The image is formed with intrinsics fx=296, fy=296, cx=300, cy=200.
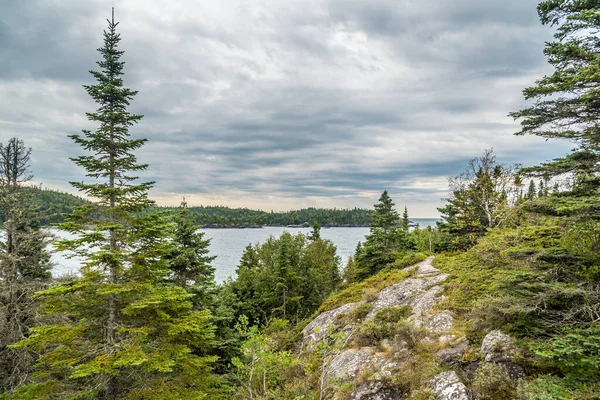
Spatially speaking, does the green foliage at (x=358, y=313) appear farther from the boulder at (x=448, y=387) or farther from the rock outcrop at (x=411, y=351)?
the boulder at (x=448, y=387)

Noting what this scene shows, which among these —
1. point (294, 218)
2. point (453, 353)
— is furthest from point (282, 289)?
point (294, 218)

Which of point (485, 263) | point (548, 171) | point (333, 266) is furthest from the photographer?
point (333, 266)

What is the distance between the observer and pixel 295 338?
604 inches

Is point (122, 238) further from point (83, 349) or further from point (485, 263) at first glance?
point (485, 263)

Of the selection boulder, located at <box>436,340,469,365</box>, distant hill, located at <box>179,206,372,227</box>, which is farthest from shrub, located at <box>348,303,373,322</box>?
distant hill, located at <box>179,206,372,227</box>

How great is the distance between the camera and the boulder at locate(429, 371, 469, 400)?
6.84 meters

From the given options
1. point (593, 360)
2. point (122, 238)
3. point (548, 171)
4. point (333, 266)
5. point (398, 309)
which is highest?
point (548, 171)

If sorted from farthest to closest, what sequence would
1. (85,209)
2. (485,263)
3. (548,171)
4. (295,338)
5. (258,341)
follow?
1. (295,338)
2. (485,263)
3. (85,209)
4. (258,341)
5. (548,171)

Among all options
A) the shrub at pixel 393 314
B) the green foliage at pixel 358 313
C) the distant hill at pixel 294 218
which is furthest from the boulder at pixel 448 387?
the distant hill at pixel 294 218

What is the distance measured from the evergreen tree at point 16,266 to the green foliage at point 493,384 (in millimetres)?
14903

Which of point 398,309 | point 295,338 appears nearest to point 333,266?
point 295,338

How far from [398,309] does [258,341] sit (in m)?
6.72

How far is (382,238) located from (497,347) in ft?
65.6

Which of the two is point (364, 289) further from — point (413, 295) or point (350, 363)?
point (350, 363)
